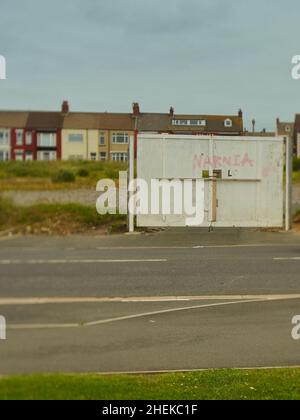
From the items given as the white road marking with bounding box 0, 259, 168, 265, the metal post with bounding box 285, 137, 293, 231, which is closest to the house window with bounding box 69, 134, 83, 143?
the white road marking with bounding box 0, 259, 168, 265

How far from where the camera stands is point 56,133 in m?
2.85

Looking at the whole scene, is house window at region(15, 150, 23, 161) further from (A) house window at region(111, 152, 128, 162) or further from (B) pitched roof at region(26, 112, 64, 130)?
(A) house window at region(111, 152, 128, 162)

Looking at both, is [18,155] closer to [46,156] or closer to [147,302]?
[46,156]

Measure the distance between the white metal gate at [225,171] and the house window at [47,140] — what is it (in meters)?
0.93

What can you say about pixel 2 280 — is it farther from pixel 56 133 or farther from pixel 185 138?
pixel 185 138

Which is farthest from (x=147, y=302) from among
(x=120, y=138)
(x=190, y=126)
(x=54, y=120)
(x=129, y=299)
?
(x=54, y=120)

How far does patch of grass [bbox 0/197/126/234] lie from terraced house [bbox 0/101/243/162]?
1.23 ft

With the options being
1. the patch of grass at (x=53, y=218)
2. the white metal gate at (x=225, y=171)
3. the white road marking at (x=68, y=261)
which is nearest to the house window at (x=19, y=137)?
the patch of grass at (x=53, y=218)

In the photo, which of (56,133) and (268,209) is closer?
(56,133)

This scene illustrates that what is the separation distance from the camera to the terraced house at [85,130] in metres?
2.72

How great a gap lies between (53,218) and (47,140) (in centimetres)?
68

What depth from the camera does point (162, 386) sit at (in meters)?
2.34

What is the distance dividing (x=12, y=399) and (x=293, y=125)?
275cm
